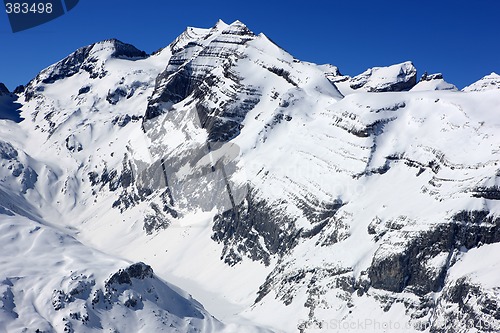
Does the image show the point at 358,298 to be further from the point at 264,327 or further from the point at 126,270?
the point at 126,270

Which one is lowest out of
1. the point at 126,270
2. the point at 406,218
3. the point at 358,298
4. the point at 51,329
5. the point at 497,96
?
the point at 51,329

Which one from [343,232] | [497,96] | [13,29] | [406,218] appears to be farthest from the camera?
[497,96]

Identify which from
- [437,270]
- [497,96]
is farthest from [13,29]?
[497,96]

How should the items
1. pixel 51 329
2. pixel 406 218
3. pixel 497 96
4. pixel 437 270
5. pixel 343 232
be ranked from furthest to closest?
pixel 497 96, pixel 343 232, pixel 406 218, pixel 437 270, pixel 51 329

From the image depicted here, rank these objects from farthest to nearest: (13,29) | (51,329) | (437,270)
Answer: (437,270) < (51,329) < (13,29)

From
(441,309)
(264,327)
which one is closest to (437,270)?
(441,309)

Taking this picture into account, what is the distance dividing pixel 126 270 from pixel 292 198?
65.0 meters

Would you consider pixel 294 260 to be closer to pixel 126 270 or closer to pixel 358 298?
pixel 358 298

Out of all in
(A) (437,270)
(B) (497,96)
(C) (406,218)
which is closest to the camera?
(A) (437,270)

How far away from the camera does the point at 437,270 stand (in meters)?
142

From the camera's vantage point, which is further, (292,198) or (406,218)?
(292,198)

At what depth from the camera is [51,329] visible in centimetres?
12975

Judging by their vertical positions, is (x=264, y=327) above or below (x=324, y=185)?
below

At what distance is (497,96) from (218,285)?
322 feet
